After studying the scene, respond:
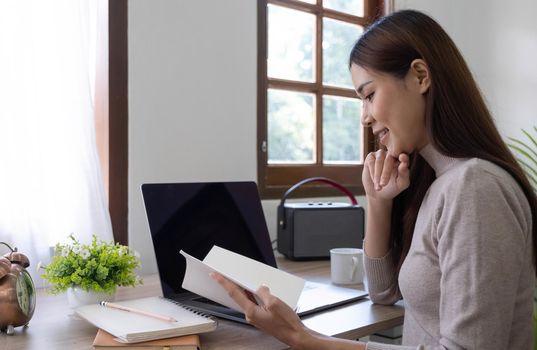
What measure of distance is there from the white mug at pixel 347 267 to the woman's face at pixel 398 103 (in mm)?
465

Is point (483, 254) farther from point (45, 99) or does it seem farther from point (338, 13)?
point (338, 13)

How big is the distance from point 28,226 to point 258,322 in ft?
2.51

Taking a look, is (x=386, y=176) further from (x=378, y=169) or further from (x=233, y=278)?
(x=233, y=278)

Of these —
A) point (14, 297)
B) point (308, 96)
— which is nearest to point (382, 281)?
point (14, 297)

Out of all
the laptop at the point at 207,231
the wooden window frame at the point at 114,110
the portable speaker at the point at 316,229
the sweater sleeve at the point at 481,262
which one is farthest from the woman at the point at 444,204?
the wooden window frame at the point at 114,110

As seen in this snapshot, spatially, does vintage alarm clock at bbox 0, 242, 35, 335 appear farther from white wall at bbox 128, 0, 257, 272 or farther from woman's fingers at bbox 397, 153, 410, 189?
woman's fingers at bbox 397, 153, 410, 189

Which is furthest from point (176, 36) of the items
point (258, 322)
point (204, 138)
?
point (258, 322)

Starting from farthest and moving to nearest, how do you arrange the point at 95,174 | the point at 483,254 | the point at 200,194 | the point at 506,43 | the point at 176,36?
the point at 506,43, the point at 176,36, the point at 95,174, the point at 200,194, the point at 483,254

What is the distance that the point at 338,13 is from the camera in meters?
2.50

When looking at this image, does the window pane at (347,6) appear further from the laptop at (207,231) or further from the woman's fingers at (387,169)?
the woman's fingers at (387,169)

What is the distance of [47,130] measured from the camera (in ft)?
4.83

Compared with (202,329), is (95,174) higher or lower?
higher

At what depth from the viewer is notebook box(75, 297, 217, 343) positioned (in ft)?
3.05

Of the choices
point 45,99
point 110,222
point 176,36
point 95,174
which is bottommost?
point 110,222
